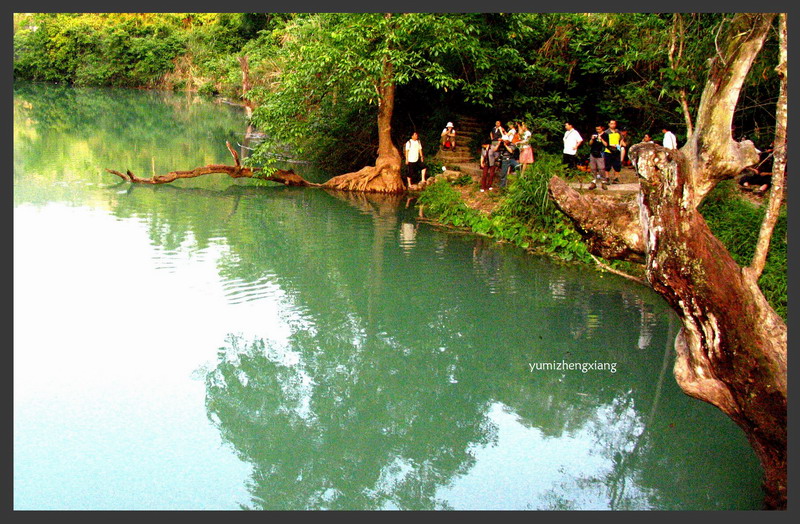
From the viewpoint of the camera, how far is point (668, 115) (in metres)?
16.5

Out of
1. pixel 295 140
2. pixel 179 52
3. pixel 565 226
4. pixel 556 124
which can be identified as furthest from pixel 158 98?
pixel 565 226

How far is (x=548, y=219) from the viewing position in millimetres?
12531

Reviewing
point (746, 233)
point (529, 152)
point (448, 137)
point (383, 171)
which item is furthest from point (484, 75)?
point (746, 233)

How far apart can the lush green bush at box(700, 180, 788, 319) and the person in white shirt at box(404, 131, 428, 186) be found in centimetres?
713

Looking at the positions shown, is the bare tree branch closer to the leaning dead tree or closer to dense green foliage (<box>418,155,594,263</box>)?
the leaning dead tree

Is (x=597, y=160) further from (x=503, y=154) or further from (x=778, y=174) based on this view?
(x=778, y=174)

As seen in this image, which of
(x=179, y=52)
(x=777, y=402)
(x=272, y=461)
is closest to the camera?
(x=777, y=402)

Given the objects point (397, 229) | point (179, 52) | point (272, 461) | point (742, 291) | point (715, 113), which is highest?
point (179, 52)

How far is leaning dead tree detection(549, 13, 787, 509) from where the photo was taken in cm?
493

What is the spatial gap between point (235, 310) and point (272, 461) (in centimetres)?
340

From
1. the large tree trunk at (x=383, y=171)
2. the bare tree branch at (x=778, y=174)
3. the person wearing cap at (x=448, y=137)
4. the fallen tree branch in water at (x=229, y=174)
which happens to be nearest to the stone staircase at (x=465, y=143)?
the person wearing cap at (x=448, y=137)

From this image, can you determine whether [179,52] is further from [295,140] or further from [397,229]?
[397,229]

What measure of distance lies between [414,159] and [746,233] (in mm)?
8170

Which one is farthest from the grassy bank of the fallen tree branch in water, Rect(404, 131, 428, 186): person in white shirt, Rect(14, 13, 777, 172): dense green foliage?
the fallen tree branch in water
